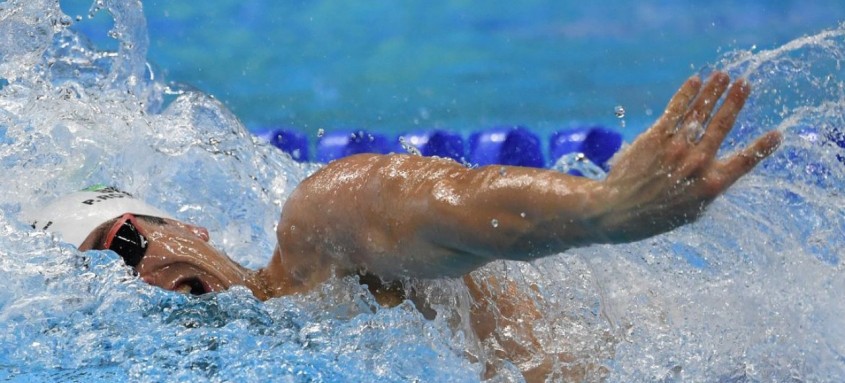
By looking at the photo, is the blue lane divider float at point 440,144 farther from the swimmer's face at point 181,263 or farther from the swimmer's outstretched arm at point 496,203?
the swimmer's outstretched arm at point 496,203

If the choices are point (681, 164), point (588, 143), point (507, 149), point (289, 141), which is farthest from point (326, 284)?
point (289, 141)

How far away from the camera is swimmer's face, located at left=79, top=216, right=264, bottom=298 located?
1674 millimetres

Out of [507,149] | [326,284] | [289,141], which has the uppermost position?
[289,141]

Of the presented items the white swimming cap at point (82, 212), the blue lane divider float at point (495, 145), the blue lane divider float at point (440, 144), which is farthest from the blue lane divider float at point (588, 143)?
the white swimming cap at point (82, 212)

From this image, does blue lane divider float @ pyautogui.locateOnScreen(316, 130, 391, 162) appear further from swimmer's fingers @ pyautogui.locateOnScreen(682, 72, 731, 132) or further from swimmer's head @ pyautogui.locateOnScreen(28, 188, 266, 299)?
swimmer's fingers @ pyautogui.locateOnScreen(682, 72, 731, 132)

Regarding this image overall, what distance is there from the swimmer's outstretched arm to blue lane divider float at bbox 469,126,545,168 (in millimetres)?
2071

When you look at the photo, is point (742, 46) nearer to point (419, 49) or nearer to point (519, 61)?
point (519, 61)

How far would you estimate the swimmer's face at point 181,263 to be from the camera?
167 centimetres

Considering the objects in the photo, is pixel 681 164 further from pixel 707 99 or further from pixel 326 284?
pixel 326 284

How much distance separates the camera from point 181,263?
5.53ft

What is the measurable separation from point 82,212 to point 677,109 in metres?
1.25

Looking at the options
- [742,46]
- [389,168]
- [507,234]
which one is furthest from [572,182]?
[742,46]

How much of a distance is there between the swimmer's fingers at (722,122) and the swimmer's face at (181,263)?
0.91m

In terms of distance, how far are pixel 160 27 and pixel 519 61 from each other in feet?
5.96
